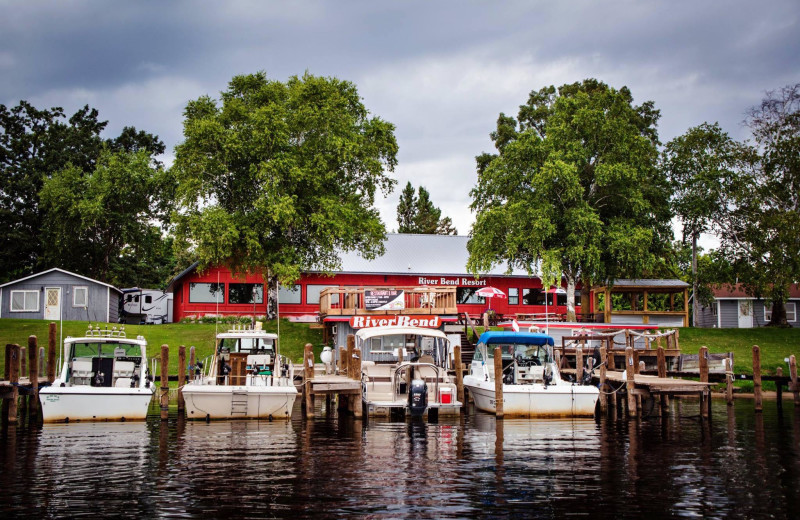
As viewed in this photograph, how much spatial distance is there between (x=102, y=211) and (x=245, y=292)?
11011 mm

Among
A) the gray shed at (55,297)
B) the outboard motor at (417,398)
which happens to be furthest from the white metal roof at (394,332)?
the gray shed at (55,297)

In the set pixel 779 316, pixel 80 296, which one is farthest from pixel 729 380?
pixel 80 296

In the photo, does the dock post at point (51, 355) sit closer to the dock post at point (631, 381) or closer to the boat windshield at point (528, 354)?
the boat windshield at point (528, 354)

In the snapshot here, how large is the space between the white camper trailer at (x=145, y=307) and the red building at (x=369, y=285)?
2426mm

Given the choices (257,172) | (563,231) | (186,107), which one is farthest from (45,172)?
(563,231)

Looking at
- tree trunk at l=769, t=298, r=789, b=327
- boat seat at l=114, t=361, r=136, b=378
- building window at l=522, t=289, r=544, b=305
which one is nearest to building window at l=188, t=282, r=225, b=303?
building window at l=522, t=289, r=544, b=305

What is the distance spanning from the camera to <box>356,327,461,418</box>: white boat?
24047 millimetres

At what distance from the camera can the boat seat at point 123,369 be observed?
23844 millimetres

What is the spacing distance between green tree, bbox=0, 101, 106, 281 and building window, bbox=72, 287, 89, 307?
1202cm

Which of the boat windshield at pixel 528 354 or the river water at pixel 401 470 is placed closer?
the river water at pixel 401 470

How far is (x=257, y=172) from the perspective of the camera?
41250 millimetres

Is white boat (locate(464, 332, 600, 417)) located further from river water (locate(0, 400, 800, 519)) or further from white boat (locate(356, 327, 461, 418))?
white boat (locate(356, 327, 461, 418))

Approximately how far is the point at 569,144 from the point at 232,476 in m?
33.2

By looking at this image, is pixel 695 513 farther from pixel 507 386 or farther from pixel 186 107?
pixel 186 107
